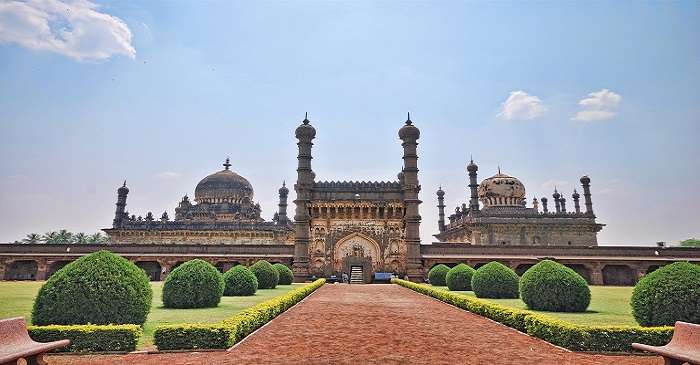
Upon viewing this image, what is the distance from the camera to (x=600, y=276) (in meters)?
28.2

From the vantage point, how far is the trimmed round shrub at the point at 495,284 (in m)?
15.7

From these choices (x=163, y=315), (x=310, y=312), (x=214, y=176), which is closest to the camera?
(x=163, y=315)

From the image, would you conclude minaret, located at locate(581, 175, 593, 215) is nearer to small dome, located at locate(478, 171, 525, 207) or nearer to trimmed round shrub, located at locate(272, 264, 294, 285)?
small dome, located at locate(478, 171, 525, 207)

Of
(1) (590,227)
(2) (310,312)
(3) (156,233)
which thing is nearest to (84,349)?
(2) (310,312)

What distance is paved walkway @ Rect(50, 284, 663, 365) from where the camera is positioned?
20.5 feet

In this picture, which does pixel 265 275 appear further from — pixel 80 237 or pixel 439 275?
pixel 80 237

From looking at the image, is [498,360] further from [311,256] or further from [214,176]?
[214,176]

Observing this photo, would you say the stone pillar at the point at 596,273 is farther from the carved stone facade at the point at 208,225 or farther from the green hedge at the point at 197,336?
the green hedge at the point at 197,336

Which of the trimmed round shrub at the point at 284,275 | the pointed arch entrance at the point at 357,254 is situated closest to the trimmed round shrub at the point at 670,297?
the trimmed round shrub at the point at 284,275

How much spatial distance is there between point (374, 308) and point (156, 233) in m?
32.6

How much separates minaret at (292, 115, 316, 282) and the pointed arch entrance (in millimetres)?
2389

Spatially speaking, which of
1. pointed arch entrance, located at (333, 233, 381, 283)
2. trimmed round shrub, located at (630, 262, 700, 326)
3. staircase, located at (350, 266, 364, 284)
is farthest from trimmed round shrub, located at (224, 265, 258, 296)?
staircase, located at (350, 266, 364, 284)

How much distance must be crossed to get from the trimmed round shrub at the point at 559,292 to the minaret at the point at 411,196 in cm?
1706

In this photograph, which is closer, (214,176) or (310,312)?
(310,312)
